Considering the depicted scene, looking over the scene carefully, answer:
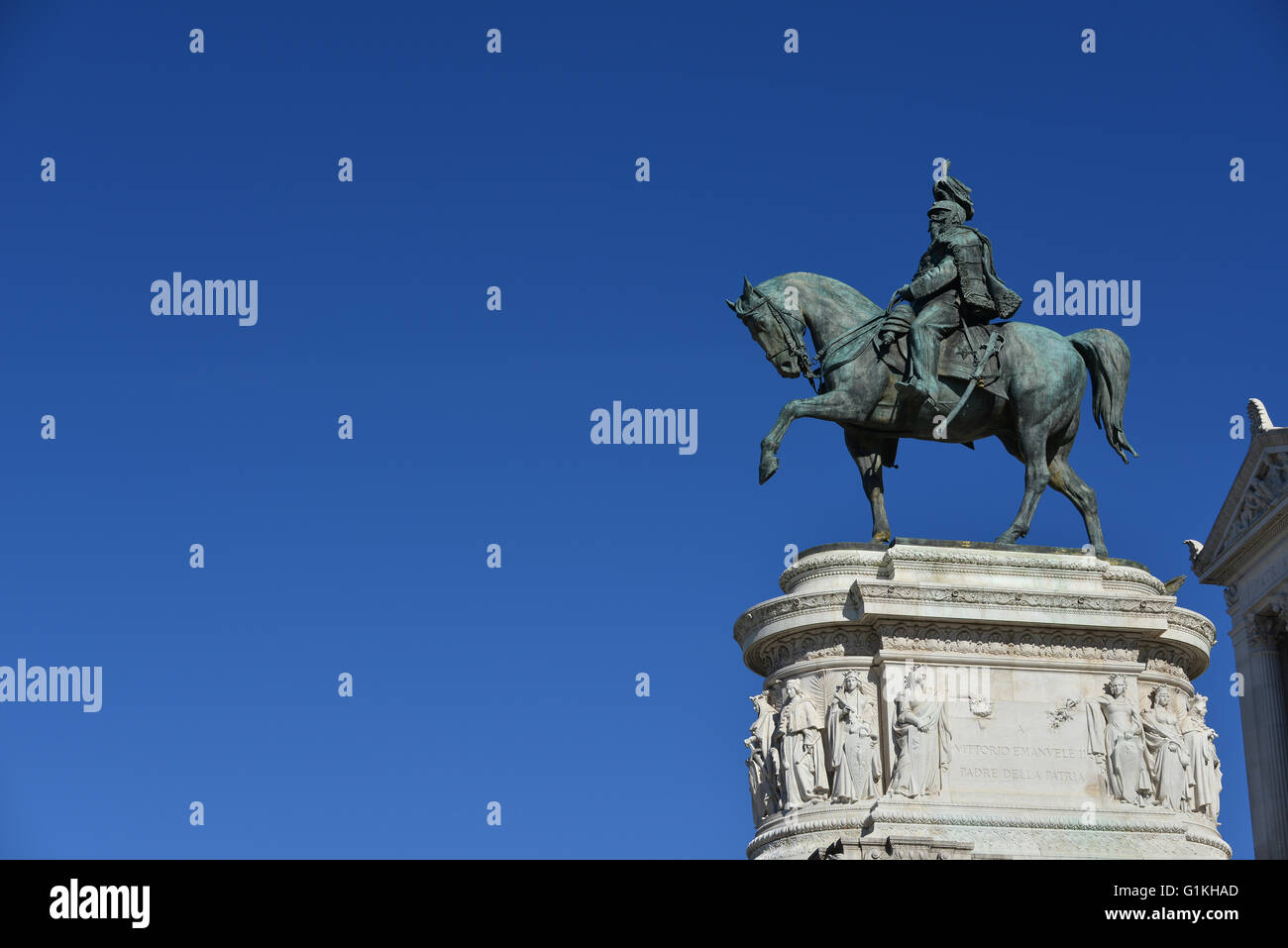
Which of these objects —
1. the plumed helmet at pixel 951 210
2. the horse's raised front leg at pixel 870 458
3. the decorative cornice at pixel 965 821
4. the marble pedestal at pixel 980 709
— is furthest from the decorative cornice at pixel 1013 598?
the plumed helmet at pixel 951 210

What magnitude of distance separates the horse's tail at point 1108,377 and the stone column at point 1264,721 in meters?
20.0

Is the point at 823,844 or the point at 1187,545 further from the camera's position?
the point at 1187,545

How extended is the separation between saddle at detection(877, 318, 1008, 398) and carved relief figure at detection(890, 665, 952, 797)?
232 inches

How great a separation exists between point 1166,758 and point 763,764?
21.8 feet

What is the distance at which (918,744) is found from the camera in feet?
104

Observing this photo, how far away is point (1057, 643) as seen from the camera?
3284cm

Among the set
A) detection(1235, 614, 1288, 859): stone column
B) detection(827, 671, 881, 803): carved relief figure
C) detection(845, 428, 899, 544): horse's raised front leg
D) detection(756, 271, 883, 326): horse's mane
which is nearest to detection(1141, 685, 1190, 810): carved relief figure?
detection(827, 671, 881, 803): carved relief figure

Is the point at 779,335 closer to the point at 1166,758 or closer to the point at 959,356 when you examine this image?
the point at 959,356

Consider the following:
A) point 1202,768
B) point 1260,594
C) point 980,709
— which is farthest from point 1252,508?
point 980,709

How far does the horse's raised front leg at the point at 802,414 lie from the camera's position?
111ft
